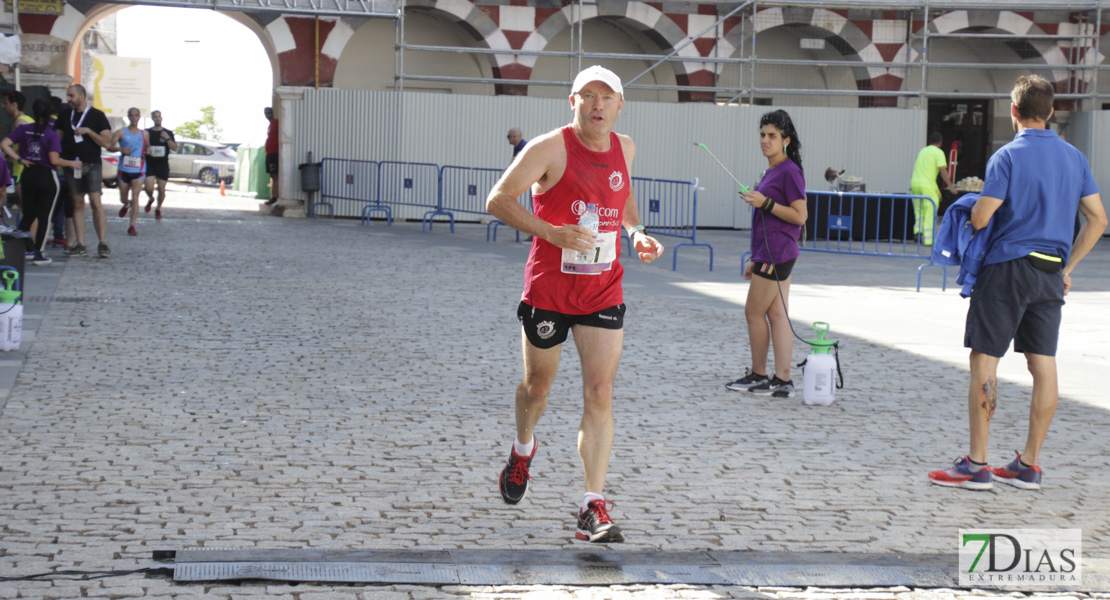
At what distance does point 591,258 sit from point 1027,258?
2037 millimetres

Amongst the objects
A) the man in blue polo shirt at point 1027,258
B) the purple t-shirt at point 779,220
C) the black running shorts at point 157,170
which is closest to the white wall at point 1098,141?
the black running shorts at point 157,170

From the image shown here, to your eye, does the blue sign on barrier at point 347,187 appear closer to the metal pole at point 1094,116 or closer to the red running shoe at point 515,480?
the metal pole at point 1094,116

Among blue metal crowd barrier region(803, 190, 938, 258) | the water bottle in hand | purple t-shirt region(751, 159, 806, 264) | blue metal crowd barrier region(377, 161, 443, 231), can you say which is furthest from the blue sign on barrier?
the water bottle in hand

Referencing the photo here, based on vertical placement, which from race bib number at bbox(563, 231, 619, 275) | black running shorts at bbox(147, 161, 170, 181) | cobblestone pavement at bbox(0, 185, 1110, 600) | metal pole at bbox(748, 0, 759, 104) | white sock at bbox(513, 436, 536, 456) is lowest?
cobblestone pavement at bbox(0, 185, 1110, 600)

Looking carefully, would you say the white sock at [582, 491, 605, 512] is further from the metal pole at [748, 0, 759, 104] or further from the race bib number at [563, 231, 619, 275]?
the metal pole at [748, 0, 759, 104]

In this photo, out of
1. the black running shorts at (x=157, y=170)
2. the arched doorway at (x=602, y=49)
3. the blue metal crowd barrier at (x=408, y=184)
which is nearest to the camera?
the black running shorts at (x=157, y=170)

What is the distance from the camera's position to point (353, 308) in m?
10.8

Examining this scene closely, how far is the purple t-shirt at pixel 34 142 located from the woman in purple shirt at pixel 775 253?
8076 millimetres

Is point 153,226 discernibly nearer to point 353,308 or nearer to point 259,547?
point 353,308

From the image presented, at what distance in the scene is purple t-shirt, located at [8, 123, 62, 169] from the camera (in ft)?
41.1

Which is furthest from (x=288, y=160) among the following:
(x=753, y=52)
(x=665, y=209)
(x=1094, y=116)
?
(x=1094, y=116)

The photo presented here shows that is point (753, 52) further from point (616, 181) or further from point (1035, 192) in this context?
point (616, 181)

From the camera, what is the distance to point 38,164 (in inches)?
498

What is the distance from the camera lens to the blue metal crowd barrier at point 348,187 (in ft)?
73.6
